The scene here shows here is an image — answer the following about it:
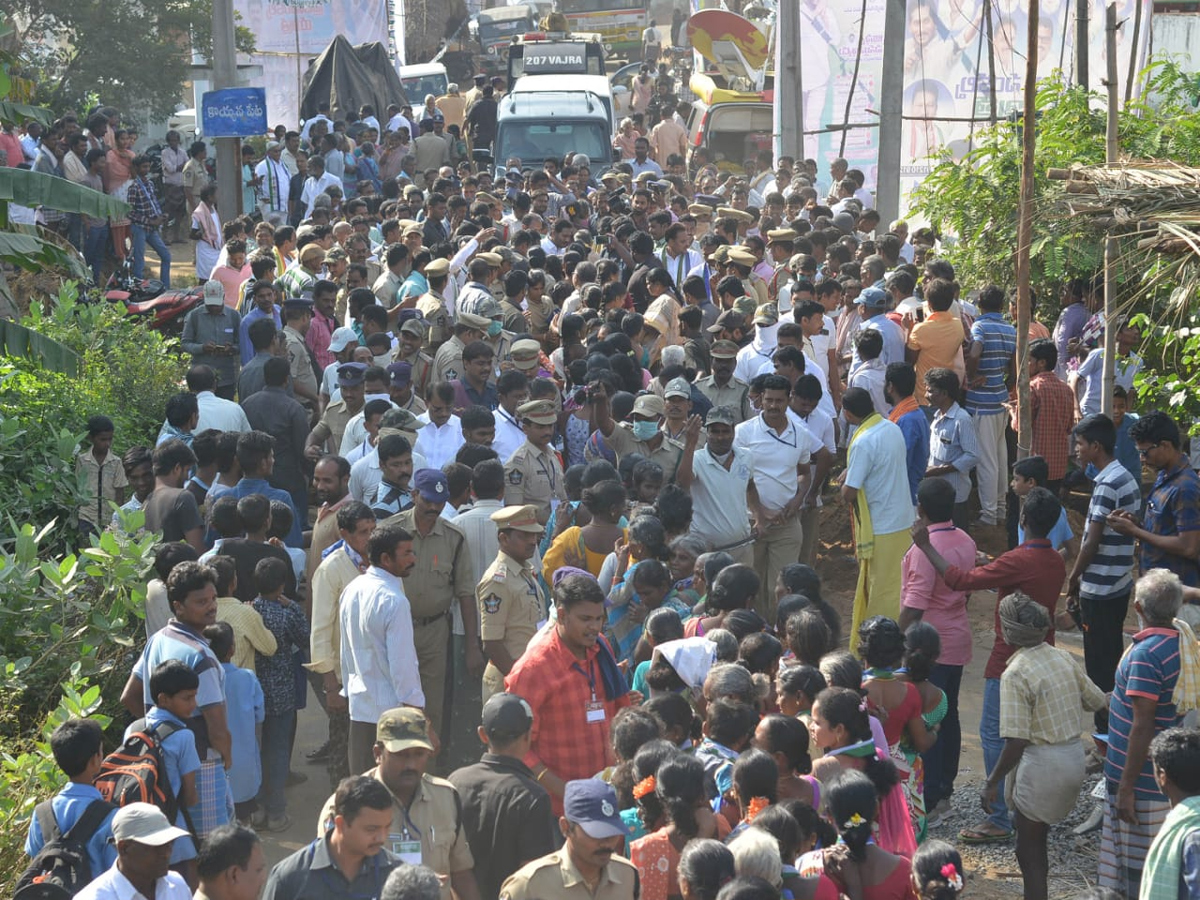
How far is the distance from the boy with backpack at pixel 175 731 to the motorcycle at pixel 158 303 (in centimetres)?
888

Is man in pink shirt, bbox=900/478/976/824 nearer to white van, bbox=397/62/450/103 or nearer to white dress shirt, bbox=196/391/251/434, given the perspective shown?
white dress shirt, bbox=196/391/251/434

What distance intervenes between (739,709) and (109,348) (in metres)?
8.03

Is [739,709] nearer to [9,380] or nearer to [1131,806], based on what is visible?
[1131,806]

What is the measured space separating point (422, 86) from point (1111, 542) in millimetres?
27822

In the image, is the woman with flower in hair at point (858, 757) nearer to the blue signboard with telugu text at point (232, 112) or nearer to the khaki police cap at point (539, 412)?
the khaki police cap at point (539, 412)

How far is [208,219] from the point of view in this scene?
56.2 ft

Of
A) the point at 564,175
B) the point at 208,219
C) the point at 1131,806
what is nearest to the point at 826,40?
the point at 564,175

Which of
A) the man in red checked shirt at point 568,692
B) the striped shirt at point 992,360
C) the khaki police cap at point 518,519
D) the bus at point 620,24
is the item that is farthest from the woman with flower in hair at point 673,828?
the bus at point 620,24

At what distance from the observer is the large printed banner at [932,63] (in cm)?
1772

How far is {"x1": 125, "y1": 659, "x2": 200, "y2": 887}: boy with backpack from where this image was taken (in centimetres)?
548

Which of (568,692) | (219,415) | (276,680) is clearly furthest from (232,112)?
(568,692)

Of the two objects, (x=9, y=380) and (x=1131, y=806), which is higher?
(x=9, y=380)

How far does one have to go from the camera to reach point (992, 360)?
10234 mm

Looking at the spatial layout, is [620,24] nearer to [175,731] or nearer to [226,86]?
[226,86]
